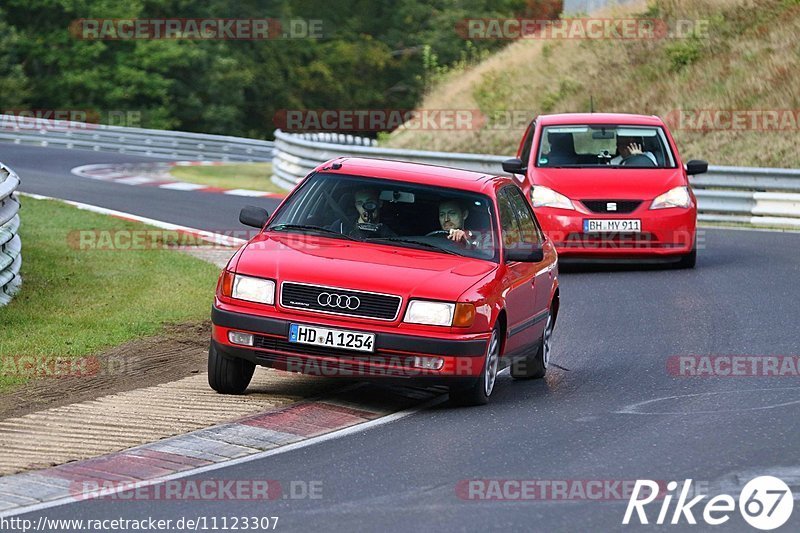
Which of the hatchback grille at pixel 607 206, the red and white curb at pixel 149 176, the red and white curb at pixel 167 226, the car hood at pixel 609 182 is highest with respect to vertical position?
the car hood at pixel 609 182

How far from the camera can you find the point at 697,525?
6789mm

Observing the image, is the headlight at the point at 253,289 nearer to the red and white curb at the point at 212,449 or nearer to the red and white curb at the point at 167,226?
the red and white curb at the point at 212,449

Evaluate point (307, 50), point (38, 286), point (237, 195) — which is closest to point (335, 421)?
point (38, 286)

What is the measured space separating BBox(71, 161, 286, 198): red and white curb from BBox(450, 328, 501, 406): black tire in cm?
1772

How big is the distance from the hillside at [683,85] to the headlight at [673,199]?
1189cm

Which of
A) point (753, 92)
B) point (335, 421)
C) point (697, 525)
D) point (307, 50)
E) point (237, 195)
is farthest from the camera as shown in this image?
point (307, 50)

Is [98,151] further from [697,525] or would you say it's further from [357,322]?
[697,525]

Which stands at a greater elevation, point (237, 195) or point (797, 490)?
point (797, 490)

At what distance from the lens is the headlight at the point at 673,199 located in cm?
1741

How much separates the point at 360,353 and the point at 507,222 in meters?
2.04

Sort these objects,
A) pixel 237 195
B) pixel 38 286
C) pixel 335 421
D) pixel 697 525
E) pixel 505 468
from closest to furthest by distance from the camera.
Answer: pixel 697 525, pixel 505 468, pixel 335 421, pixel 38 286, pixel 237 195

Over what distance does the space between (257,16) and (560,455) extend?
72.5 m

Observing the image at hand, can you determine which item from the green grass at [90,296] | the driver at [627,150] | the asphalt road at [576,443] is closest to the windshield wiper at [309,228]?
the asphalt road at [576,443]

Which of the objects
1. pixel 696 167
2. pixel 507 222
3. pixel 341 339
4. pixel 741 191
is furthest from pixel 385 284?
pixel 741 191
